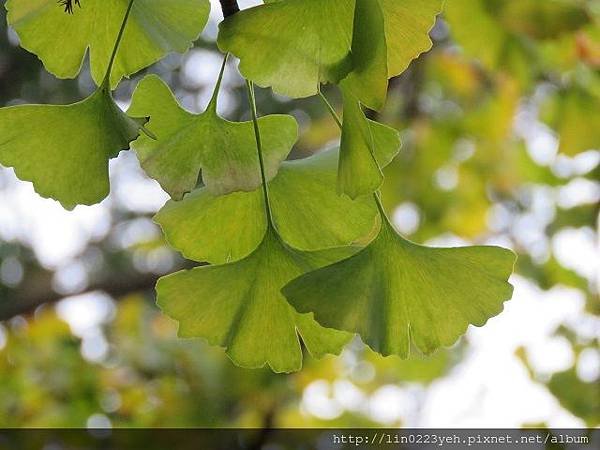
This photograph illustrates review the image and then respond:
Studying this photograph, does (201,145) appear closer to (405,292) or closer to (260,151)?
(260,151)

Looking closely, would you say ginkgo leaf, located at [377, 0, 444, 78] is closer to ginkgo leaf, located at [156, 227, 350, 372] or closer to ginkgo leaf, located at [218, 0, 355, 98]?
ginkgo leaf, located at [218, 0, 355, 98]

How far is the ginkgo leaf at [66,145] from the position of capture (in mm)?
483

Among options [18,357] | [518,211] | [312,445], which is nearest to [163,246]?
[18,357]

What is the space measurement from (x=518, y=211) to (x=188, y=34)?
1.62m

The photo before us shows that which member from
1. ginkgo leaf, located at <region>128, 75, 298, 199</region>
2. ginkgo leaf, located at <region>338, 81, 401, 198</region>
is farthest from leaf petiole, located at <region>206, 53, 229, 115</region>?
ginkgo leaf, located at <region>338, 81, 401, 198</region>

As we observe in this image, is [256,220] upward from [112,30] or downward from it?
downward

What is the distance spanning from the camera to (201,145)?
50 centimetres

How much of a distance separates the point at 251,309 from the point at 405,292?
95 millimetres

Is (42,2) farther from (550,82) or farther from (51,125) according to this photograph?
(550,82)

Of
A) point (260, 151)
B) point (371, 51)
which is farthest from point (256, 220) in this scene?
point (371, 51)

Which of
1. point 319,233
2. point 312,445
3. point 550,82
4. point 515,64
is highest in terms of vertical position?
point 319,233

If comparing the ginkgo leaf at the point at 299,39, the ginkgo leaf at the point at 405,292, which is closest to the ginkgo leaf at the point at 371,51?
the ginkgo leaf at the point at 299,39

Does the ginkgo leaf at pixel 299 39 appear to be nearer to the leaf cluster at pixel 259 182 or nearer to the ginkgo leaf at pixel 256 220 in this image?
the leaf cluster at pixel 259 182

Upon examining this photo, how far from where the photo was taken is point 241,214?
541mm
